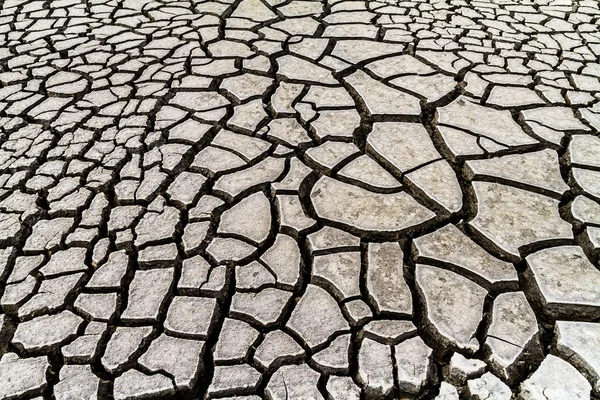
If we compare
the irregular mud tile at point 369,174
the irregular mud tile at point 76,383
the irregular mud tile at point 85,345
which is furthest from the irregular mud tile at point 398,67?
the irregular mud tile at point 76,383

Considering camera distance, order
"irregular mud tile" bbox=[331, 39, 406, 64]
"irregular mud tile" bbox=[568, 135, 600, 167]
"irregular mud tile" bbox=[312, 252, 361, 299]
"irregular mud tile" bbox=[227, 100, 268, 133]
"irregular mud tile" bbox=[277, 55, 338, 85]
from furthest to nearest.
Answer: "irregular mud tile" bbox=[331, 39, 406, 64] → "irregular mud tile" bbox=[277, 55, 338, 85] → "irregular mud tile" bbox=[227, 100, 268, 133] → "irregular mud tile" bbox=[568, 135, 600, 167] → "irregular mud tile" bbox=[312, 252, 361, 299]

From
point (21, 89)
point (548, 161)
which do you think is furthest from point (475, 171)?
point (21, 89)

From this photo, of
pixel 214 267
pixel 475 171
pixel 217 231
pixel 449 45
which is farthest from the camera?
pixel 449 45

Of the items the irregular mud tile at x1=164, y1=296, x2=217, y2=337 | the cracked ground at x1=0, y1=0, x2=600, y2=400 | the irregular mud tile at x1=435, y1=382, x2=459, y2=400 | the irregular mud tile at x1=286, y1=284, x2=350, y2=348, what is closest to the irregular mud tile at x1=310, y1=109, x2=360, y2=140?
the cracked ground at x1=0, y1=0, x2=600, y2=400

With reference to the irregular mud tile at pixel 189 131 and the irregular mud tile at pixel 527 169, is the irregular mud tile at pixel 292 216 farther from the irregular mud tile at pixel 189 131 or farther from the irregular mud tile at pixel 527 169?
the irregular mud tile at pixel 527 169

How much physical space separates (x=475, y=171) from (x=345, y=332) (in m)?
1.03

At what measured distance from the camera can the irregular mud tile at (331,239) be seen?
79.4 inches

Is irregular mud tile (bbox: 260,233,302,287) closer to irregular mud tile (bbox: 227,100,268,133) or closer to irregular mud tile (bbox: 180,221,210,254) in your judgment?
irregular mud tile (bbox: 180,221,210,254)

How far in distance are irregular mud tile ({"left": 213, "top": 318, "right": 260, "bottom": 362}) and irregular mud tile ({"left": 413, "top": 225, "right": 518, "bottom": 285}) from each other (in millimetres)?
673

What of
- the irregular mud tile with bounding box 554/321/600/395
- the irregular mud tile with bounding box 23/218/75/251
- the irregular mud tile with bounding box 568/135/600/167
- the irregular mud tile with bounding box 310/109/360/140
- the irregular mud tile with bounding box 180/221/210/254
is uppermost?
the irregular mud tile with bounding box 23/218/75/251

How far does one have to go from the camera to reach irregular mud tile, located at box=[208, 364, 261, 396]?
1.57 metres

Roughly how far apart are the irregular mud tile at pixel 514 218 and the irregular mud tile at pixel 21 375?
1585 millimetres

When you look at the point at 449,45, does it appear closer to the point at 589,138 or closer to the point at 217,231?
→ the point at 589,138

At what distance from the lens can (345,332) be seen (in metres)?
1.71
